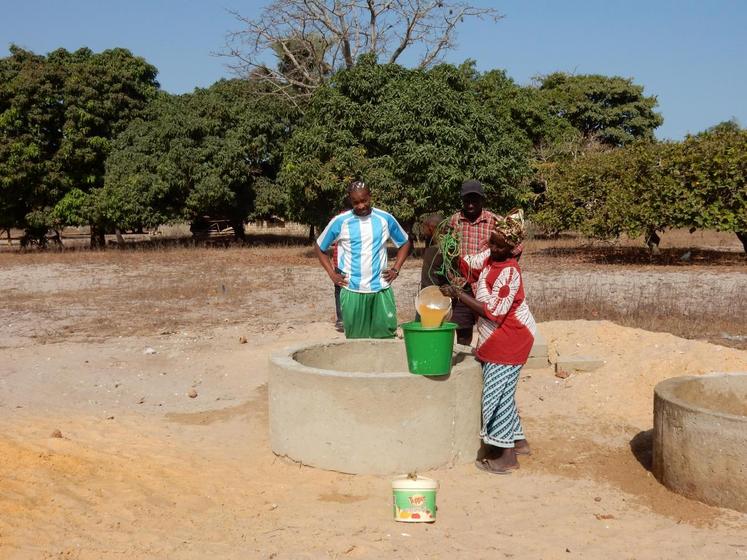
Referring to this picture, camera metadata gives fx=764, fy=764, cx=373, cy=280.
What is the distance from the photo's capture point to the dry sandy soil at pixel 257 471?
154 inches

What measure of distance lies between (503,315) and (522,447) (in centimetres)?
115

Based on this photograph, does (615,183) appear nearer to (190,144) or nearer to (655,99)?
(190,144)

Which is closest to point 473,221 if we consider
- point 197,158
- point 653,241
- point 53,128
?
point 653,241

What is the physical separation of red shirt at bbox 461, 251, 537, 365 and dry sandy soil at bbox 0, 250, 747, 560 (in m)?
0.82

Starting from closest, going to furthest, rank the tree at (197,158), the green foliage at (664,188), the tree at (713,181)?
the tree at (713,181) < the green foliage at (664,188) < the tree at (197,158)

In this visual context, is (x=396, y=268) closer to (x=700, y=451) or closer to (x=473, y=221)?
(x=473, y=221)

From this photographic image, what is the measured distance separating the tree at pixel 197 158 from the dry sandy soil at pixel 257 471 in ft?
51.2

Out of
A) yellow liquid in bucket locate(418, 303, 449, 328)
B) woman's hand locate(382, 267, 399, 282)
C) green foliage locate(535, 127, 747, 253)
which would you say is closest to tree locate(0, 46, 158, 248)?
green foliage locate(535, 127, 747, 253)

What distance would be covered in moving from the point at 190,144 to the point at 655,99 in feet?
77.1

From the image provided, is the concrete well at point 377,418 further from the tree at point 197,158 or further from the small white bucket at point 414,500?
the tree at point 197,158

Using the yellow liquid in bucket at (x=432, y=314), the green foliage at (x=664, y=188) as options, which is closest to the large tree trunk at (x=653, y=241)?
the green foliage at (x=664, y=188)

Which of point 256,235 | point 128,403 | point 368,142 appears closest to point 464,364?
point 128,403

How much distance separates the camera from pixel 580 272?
674 inches

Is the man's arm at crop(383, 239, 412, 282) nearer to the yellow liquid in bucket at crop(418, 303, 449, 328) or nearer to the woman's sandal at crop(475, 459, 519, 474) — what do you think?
the yellow liquid in bucket at crop(418, 303, 449, 328)
